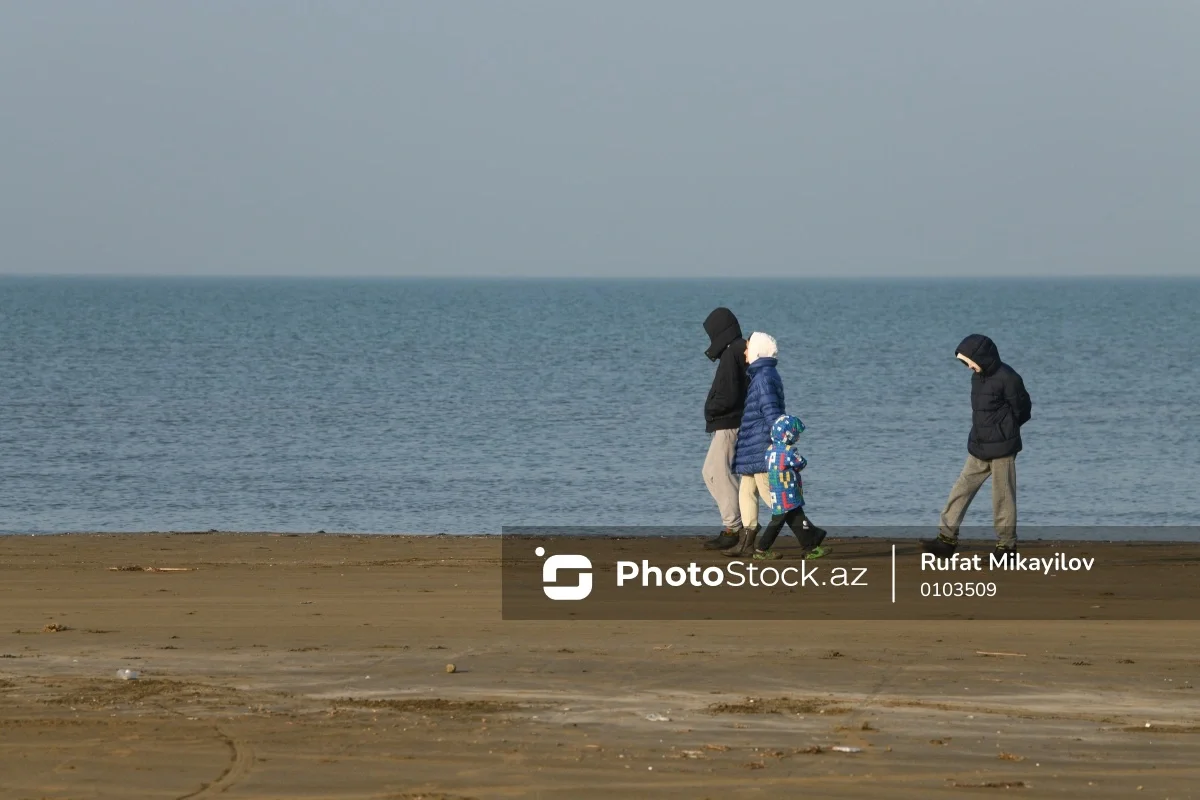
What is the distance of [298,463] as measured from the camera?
2180cm

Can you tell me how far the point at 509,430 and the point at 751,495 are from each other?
50.5 feet

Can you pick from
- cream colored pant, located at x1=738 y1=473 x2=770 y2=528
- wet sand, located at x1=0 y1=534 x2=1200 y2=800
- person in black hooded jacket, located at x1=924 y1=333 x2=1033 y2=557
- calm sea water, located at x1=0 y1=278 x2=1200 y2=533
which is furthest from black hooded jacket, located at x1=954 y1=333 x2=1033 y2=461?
calm sea water, located at x1=0 y1=278 x2=1200 y2=533

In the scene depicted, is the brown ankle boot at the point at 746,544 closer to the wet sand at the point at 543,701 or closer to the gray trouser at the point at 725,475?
the gray trouser at the point at 725,475

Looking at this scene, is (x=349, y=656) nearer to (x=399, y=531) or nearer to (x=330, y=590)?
(x=330, y=590)

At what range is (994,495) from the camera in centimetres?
1116

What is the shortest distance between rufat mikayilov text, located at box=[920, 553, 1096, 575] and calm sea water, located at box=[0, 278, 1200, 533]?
4.60 metres

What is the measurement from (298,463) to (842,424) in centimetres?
1013

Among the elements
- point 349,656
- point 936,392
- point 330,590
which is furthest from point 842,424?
point 349,656

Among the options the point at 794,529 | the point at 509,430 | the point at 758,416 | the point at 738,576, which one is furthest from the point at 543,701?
the point at 509,430

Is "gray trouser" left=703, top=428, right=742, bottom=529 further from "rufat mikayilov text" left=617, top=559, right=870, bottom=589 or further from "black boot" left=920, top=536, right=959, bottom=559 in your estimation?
"black boot" left=920, top=536, right=959, bottom=559

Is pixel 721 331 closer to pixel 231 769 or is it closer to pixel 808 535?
pixel 808 535

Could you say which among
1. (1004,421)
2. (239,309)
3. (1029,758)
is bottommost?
(1029,758)

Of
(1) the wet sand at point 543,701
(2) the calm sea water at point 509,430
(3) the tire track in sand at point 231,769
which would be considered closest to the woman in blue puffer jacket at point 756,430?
(1) the wet sand at point 543,701

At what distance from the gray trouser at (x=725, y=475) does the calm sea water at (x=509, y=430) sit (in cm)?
414
